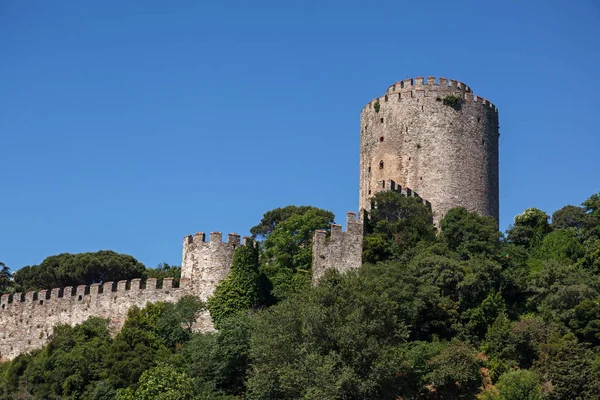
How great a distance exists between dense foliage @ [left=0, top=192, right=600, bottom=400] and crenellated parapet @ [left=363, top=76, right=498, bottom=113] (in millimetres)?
7810

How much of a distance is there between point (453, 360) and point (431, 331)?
13.2ft

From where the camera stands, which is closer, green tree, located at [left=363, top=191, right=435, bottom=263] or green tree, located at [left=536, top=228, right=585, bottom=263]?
green tree, located at [left=363, top=191, right=435, bottom=263]

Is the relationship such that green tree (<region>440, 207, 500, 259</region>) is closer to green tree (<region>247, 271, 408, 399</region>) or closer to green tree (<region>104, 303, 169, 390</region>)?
green tree (<region>247, 271, 408, 399</region>)

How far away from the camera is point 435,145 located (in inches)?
2211


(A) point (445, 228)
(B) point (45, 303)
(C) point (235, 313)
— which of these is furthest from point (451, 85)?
(B) point (45, 303)

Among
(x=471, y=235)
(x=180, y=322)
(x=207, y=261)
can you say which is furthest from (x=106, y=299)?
(x=471, y=235)

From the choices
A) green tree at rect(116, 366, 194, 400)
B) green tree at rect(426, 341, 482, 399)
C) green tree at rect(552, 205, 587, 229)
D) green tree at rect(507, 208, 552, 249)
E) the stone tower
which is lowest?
green tree at rect(116, 366, 194, 400)

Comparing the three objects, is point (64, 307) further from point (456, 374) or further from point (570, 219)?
point (570, 219)

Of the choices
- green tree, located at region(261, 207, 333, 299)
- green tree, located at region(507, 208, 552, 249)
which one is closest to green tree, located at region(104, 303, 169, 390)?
green tree, located at region(261, 207, 333, 299)

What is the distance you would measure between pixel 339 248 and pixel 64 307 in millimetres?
14163

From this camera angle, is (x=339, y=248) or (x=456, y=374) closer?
(x=456, y=374)

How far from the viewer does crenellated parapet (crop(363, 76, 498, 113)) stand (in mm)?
57312

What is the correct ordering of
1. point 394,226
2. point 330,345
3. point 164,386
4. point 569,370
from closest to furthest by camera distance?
point 330,345, point 569,370, point 164,386, point 394,226

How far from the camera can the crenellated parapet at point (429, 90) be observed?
57.3 metres
